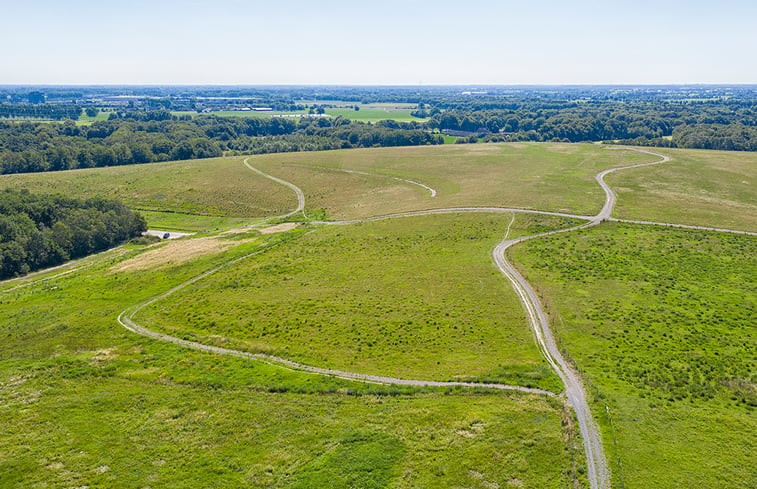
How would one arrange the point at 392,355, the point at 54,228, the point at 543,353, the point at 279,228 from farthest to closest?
the point at 279,228 → the point at 54,228 → the point at 392,355 → the point at 543,353

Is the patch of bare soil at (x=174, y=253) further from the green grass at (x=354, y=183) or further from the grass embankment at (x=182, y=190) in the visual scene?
the green grass at (x=354, y=183)

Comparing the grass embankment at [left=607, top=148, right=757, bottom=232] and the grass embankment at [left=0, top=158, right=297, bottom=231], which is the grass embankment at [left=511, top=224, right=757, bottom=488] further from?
the grass embankment at [left=0, top=158, right=297, bottom=231]

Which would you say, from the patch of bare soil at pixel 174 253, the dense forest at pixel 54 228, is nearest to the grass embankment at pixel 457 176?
the patch of bare soil at pixel 174 253

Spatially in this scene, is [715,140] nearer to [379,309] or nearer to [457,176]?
[457,176]

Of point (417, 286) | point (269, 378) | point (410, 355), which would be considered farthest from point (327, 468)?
point (417, 286)

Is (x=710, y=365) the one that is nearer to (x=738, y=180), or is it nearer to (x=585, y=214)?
(x=585, y=214)

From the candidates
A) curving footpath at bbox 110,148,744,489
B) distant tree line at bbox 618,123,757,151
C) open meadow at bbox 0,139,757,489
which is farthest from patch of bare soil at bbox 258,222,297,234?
distant tree line at bbox 618,123,757,151

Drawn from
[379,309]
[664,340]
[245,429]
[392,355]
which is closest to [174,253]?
[379,309]
